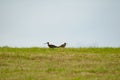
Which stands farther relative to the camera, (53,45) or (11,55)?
(53,45)

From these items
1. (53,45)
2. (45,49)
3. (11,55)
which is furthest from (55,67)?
(53,45)

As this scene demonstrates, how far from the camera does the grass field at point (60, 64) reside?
Result: 17.2 meters

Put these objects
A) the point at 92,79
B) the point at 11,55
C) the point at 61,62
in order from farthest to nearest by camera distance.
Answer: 1. the point at 11,55
2. the point at 61,62
3. the point at 92,79

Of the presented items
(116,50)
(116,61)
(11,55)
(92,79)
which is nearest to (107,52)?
(116,50)

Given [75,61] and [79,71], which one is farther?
[75,61]

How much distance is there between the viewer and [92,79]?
16.4 meters

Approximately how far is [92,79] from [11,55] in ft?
23.1

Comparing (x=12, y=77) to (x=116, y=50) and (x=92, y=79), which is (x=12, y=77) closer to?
(x=92, y=79)

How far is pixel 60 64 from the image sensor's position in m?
20.0

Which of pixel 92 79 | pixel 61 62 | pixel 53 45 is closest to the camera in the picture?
pixel 92 79

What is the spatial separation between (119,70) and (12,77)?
14.8ft

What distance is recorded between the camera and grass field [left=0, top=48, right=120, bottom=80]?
1719 cm

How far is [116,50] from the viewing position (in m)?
24.9

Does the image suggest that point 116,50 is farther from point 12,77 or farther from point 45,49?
point 12,77
